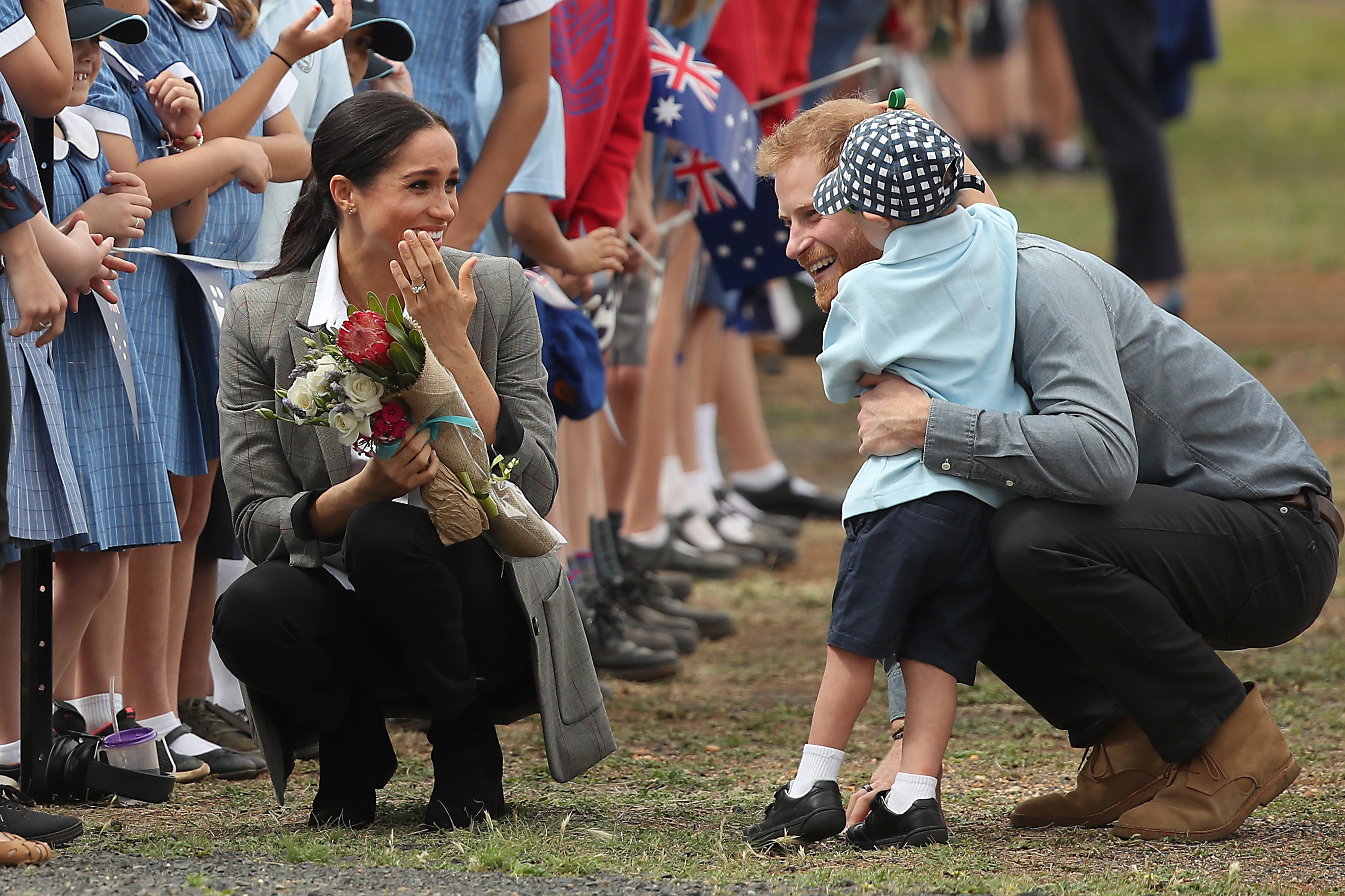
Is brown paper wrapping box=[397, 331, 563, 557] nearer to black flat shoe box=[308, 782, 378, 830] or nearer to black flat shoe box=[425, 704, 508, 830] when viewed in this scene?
black flat shoe box=[425, 704, 508, 830]

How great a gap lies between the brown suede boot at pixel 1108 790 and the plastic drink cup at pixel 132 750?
1.63 metres

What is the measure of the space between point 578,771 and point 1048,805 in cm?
84

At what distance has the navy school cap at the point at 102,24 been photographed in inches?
133

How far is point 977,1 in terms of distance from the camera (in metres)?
14.9

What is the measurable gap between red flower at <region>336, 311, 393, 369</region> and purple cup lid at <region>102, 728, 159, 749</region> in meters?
1.03

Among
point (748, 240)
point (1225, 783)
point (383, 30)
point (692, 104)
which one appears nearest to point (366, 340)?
point (383, 30)

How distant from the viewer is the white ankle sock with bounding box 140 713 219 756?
3.75m

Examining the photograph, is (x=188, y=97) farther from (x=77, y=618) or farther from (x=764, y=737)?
(x=764, y=737)

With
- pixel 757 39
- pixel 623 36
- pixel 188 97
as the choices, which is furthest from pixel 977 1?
pixel 188 97

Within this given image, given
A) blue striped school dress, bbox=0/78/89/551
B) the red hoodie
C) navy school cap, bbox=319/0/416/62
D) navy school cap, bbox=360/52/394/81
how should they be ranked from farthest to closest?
the red hoodie < navy school cap, bbox=360/52/394/81 < navy school cap, bbox=319/0/416/62 < blue striped school dress, bbox=0/78/89/551

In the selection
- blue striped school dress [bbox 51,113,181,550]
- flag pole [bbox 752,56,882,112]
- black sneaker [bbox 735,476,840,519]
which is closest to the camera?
blue striped school dress [bbox 51,113,181,550]

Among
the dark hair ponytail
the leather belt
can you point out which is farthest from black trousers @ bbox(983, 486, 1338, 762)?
the dark hair ponytail

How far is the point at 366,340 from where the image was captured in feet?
9.60

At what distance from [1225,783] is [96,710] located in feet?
7.01
